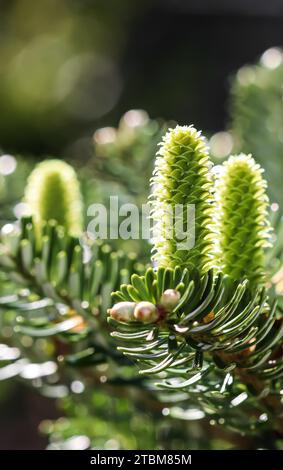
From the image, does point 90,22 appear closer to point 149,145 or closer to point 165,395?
point 149,145

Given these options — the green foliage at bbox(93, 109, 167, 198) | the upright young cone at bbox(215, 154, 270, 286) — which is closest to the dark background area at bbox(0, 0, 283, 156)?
the green foliage at bbox(93, 109, 167, 198)

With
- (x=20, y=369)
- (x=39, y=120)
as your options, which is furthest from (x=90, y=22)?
(x=20, y=369)

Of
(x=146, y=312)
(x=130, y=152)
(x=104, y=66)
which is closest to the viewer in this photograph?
(x=146, y=312)

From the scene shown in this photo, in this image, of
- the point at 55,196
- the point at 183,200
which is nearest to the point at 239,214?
the point at 183,200

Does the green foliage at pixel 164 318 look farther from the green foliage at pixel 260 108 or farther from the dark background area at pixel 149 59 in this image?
the dark background area at pixel 149 59

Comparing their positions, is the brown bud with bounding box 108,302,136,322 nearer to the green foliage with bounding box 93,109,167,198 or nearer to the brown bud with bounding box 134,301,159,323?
the brown bud with bounding box 134,301,159,323

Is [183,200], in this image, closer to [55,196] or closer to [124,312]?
[124,312]
